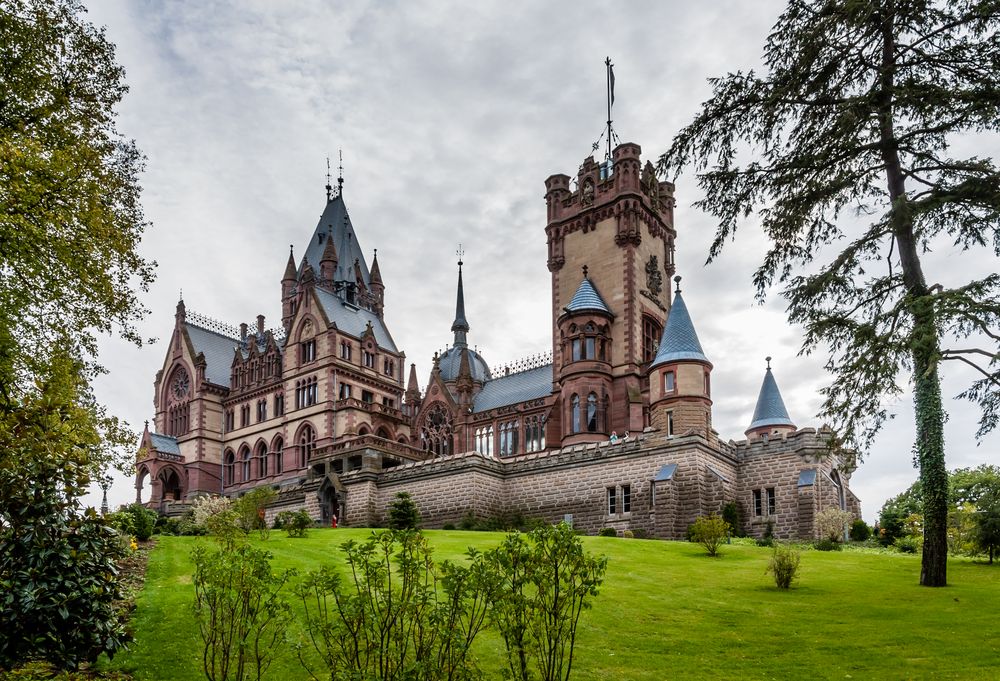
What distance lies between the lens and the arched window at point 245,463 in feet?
234

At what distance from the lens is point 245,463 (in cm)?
7175

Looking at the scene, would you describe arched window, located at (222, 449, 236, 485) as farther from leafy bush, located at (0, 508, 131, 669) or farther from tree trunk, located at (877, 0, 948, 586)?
tree trunk, located at (877, 0, 948, 586)

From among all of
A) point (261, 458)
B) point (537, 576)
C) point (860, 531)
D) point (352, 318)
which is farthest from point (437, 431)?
point (537, 576)

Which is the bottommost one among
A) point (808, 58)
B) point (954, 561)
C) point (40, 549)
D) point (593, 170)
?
point (954, 561)

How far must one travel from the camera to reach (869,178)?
25.2m

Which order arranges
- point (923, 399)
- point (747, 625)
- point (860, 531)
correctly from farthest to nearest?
point (860, 531) < point (923, 399) < point (747, 625)

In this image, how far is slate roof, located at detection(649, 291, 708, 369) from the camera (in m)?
45.4

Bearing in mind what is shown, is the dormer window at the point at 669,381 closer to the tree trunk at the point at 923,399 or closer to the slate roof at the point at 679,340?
the slate roof at the point at 679,340

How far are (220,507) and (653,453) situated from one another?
19928mm

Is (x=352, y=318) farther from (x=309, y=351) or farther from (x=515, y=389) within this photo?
(x=515, y=389)

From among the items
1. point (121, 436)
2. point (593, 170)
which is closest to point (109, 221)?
point (121, 436)

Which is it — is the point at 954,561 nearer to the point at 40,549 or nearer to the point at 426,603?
the point at 426,603

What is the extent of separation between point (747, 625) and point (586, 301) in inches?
1314

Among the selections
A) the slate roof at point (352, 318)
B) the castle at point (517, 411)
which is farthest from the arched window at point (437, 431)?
the slate roof at point (352, 318)
